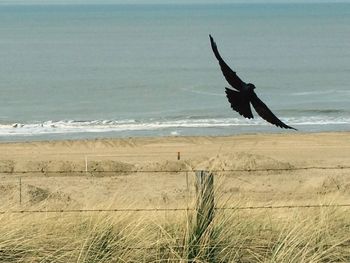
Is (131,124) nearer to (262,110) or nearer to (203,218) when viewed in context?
(203,218)

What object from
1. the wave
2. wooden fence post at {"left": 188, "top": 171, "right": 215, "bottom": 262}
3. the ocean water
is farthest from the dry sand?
wooden fence post at {"left": 188, "top": 171, "right": 215, "bottom": 262}

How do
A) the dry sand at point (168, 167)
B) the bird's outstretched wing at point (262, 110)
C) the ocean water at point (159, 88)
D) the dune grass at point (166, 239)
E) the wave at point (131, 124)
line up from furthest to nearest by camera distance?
the ocean water at point (159, 88) → the wave at point (131, 124) → the dry sand at point (168, 167) → the dune grass at point (166, 239) → the bird's outstretched wing at point (262, 110)

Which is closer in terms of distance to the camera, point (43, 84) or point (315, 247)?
point (315, 247)

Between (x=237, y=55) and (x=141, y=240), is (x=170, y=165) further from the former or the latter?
(x=237, y=55)

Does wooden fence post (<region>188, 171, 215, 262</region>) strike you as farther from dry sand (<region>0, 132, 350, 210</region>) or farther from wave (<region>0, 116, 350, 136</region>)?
wave (<region>0, 116, 350, 136</region>)

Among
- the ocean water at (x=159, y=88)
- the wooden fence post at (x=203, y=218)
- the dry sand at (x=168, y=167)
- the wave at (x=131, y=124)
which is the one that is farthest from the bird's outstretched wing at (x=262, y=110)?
the wave at (x=131, y=124)

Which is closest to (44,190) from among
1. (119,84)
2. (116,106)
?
(116,106)

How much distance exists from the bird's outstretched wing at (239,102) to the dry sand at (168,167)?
7.23 meters

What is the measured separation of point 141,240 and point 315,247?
1240mm

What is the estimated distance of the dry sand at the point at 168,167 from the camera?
1502cm

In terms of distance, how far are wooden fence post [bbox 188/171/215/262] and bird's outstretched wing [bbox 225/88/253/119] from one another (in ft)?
8.18

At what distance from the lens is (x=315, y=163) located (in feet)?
69.5

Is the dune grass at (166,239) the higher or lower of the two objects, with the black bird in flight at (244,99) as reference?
lower

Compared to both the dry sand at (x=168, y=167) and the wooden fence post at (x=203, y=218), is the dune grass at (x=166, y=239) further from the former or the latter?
the dry sand at (x=168, y=167)
